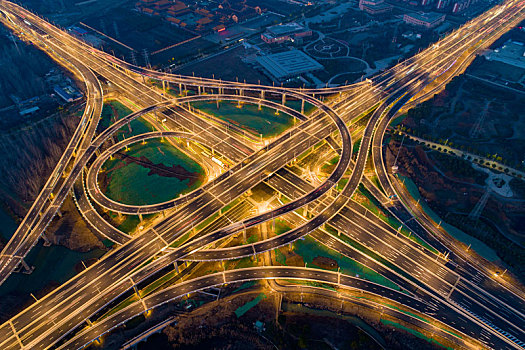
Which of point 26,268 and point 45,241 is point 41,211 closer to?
point 45,241

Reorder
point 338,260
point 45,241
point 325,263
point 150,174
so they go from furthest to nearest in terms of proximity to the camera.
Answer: point 150,174 < point 45,241 < point 338,260 < point 325,263

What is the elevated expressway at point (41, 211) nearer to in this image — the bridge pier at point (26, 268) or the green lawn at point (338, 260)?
the bridge pier at point (26, 268)

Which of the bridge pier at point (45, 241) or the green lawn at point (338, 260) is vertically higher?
the bridge pier at point (45, 241)

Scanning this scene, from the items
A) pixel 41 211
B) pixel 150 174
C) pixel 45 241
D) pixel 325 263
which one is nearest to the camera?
pixel 325 263

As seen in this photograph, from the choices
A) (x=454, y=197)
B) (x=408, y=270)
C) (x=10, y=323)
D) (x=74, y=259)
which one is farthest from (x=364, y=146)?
(x=10, y=323)

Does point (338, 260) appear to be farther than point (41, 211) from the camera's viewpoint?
No

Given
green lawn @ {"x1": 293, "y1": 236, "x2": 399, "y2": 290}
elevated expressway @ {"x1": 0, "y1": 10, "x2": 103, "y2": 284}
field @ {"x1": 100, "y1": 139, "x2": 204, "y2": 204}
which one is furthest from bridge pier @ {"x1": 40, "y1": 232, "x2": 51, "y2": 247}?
green lawn @ {"x1": 293, "y1": 236, "x2": 399, "y2": 290}

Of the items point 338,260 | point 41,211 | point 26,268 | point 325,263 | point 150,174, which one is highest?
point 150,174

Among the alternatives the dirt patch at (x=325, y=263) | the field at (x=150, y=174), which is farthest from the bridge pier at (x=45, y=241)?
the dirt patch at (x=325, y=263)

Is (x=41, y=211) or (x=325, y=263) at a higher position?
(x=41, y=211)

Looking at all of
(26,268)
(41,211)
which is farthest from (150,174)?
(26,268)

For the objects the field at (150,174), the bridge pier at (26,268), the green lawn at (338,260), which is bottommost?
the green lawn at (338,260)
